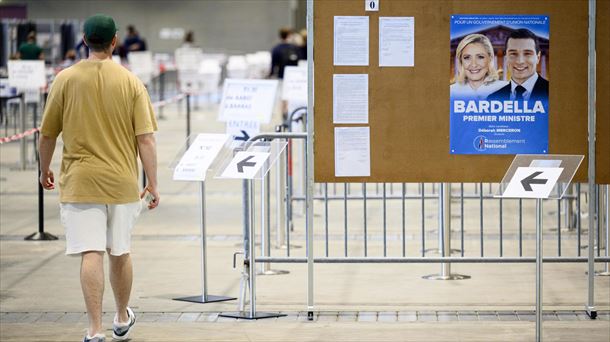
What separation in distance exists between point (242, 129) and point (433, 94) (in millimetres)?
3093

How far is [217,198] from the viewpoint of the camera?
16938 mm

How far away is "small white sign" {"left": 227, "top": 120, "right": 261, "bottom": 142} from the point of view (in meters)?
11.5

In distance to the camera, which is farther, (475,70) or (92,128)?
(475,70)

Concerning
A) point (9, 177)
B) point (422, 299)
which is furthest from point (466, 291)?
point (9, 177)

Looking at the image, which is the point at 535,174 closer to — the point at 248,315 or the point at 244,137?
the point at 248,315

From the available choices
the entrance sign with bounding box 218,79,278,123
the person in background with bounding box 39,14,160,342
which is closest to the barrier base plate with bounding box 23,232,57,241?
the entrance sign with bounding box 218,79,278,123

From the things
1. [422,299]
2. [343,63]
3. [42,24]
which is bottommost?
[422,299]

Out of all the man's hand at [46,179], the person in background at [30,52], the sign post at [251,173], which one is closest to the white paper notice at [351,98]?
the sign post at [251,173]

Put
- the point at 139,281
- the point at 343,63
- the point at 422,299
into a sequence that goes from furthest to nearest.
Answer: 1. the point at 139,281
2. the point at 422,299
3. the point at 343,63

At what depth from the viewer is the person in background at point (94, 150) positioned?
300 inches

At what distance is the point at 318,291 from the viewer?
1018 centimetres

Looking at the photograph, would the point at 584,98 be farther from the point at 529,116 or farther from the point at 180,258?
the point at 180,258

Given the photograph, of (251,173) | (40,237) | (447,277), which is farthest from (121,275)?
(40,237)

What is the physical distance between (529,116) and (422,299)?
1.76 meters
